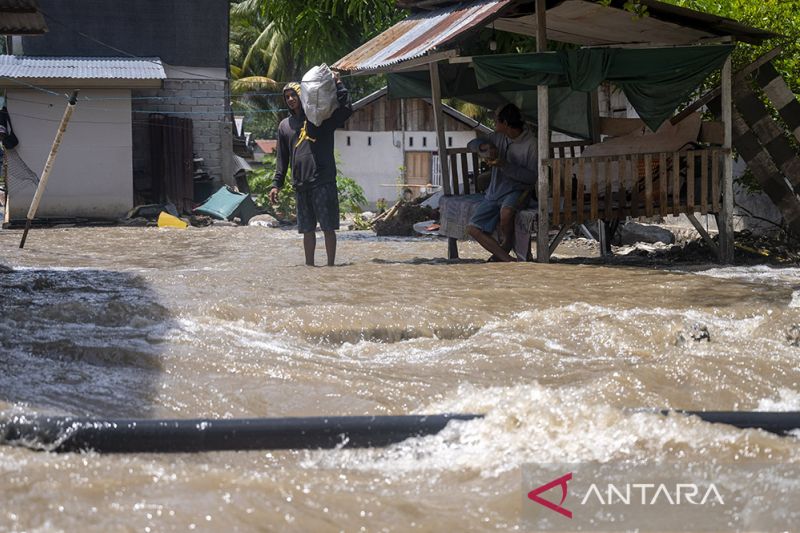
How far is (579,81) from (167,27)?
51.9 ft

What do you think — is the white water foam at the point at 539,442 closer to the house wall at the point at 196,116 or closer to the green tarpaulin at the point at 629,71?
the green tarpaulin at the point at 629,71

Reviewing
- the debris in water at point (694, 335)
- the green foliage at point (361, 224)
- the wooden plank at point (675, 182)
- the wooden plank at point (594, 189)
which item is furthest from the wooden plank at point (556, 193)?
the green foliage at point (361, 224)

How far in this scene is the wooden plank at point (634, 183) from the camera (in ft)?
34.6

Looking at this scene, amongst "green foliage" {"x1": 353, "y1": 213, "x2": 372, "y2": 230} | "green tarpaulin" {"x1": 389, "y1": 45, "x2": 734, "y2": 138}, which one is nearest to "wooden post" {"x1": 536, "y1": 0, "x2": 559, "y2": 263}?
"green tarpaulin" {"x1": 389, "y1": 45, "x2": 734, "y2": 138}

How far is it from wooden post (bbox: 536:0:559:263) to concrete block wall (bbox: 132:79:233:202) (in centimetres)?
1414

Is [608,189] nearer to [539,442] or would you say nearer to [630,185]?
[630,185]

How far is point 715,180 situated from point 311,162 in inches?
164

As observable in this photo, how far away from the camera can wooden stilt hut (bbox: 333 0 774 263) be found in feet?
32.6

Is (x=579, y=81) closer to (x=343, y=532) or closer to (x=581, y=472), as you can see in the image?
(x=581, y=472)

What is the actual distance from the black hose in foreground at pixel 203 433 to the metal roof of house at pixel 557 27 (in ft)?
20.7

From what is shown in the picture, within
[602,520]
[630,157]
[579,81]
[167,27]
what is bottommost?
[602,520]

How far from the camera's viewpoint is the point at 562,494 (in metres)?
3.72

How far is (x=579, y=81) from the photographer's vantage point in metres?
9.86

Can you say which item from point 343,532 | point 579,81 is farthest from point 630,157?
point 343,532
